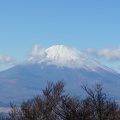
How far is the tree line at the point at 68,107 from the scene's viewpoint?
28.3 metres

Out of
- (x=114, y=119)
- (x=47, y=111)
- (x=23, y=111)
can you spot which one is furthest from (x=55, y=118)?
(x=114, y=119)

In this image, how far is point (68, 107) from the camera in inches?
1112

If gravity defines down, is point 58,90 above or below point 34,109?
above

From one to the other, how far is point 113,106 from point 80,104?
2.78 meters

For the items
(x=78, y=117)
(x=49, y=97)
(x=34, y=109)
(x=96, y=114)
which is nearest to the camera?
(x=78, y=117)

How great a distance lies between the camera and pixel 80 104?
30.2m

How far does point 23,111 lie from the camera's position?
111 ft

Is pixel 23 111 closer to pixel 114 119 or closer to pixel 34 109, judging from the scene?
pixel 34 109

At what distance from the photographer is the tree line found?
28297 millimetres

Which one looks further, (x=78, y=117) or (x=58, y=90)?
(x=58, y=90)

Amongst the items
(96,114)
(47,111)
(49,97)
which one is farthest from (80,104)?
A: (49,97)

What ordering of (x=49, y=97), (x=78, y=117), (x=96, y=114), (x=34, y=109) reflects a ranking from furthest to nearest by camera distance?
(x=49, y=97) → (x=34, y=109) → (x=96, y=114) → (x=78, y=117)

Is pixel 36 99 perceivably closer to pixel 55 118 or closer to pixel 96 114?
pixel 55 118

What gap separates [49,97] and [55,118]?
3.88 m
